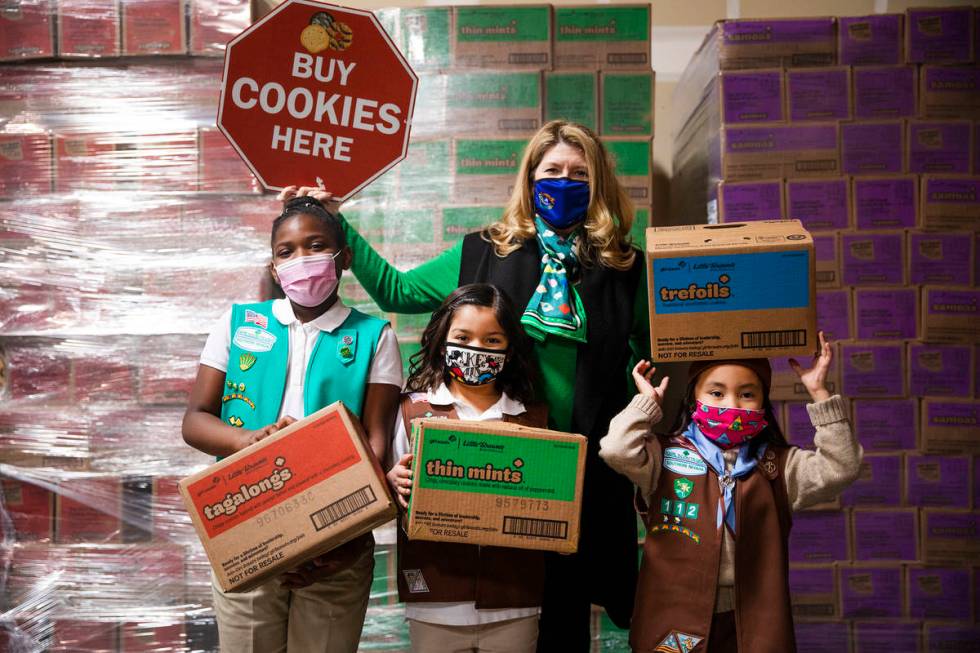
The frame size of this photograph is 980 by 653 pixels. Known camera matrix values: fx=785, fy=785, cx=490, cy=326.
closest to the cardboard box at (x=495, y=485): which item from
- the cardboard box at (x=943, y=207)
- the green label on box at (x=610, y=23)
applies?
the green label on box at (x=610, y=23)

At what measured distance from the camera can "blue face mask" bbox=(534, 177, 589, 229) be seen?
233 cm

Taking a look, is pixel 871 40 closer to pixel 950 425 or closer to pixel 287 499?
pixel 950 425

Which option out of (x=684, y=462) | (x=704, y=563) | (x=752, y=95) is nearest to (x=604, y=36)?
(x=752, y=95)

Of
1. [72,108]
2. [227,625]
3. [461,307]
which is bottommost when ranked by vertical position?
[227,625]

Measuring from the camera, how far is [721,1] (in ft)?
13.6

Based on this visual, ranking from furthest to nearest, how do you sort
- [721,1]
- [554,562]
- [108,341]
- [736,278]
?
[721,1] → [108,341] → [554,562] → [736,278]

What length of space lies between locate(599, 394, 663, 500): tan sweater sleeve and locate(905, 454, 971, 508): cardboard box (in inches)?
70.7

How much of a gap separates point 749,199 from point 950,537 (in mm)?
1647

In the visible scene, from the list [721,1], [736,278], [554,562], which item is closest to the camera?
[736,278]

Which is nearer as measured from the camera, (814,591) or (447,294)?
(447,294)

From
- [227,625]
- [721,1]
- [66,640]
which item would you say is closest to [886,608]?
[227,625]

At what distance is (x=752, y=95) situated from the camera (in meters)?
3.34

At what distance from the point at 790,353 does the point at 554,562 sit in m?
0.89

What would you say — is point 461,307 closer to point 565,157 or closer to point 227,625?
point 565,157
